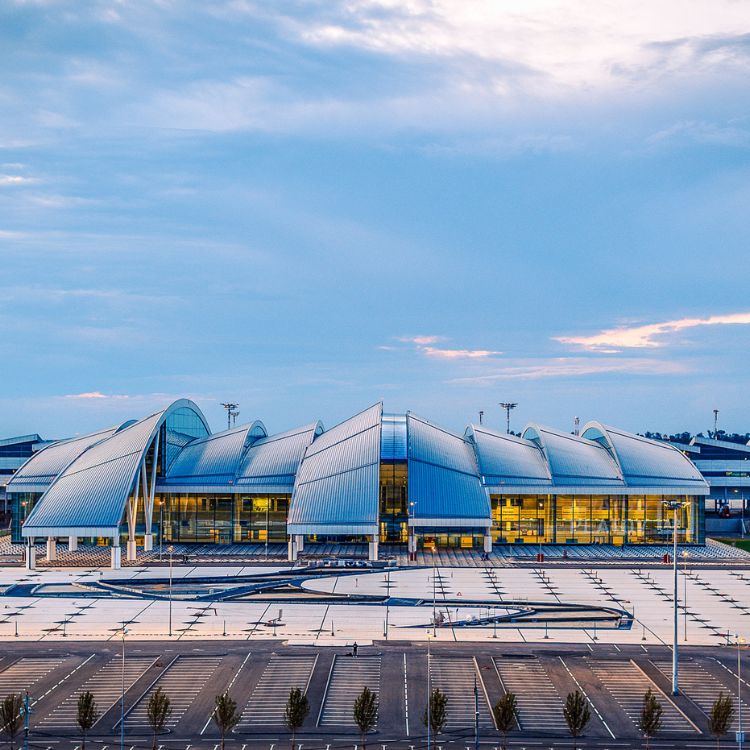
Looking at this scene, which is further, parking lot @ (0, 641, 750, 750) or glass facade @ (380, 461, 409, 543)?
glass facade @ (380, 461, 409, 543)

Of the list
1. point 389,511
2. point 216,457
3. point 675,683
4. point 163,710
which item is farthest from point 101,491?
point 675,683

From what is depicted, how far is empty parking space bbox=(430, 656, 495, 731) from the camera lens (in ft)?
168

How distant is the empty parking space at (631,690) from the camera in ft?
168

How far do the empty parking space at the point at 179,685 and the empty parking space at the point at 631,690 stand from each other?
23.9m

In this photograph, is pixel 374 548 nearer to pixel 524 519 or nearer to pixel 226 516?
pixel 524 519

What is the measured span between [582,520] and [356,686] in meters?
71.1

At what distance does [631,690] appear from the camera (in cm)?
5638

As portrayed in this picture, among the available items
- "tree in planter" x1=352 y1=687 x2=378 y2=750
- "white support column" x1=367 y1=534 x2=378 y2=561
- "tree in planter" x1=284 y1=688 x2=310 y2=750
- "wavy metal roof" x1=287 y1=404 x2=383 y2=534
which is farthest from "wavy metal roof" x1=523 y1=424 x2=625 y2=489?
"tree in planter" x1=284 y1=688 x2=310 y2=750

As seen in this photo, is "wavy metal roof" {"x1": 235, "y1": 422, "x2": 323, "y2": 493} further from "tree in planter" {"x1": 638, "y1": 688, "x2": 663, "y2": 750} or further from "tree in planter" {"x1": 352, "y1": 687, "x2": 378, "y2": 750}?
"tree in planter" {"x1": 638, "y1": 688, "x2": 663, "y2": 750}

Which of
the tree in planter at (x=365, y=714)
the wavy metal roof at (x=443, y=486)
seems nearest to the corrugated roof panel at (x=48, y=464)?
the wavy metal roof at (x=443, y=486)

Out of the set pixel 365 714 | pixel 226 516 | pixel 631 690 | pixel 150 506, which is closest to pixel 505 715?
pixel 365 714

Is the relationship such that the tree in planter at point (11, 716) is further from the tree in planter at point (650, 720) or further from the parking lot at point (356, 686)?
the tree in planter at point (650, 720)

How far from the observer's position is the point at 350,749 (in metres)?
47.0

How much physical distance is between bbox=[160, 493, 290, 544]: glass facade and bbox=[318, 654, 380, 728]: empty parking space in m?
60.5
